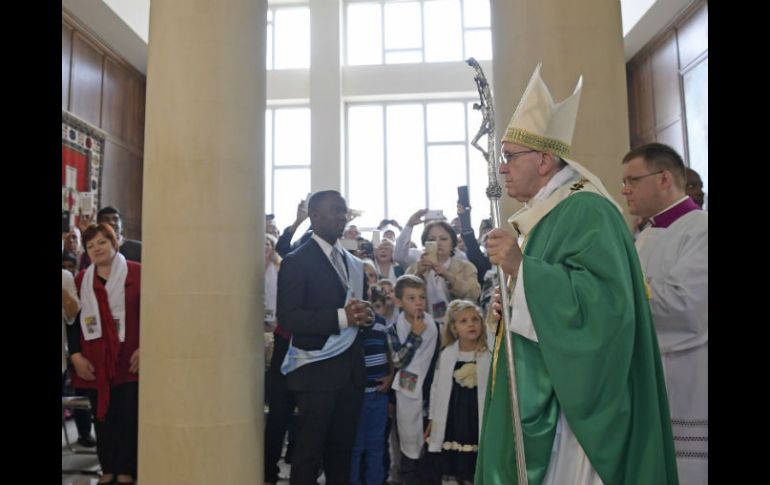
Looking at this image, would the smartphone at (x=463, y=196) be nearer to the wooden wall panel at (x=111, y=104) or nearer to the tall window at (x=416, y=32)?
the wooden wall panel at (x=111, y=104)

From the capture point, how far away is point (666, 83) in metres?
9.49

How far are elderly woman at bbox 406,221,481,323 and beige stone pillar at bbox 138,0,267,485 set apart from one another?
4.51ft

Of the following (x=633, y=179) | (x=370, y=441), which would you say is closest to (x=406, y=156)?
(x=370, y=441)

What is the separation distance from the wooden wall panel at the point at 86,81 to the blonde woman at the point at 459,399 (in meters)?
6.79

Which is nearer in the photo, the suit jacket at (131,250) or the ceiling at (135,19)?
the suit jacket at (131,250)

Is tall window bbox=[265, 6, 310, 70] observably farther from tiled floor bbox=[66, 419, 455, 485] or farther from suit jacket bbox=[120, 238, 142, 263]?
tiled floor bbox=[66, 419, 455, 485]

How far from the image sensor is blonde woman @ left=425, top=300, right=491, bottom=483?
151 inches

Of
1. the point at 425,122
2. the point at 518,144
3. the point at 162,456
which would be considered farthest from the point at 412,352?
the point at 425,122

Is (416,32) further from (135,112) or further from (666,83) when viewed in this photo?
(135,112)

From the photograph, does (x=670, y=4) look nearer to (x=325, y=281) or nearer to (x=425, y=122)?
(x=425, y=122)

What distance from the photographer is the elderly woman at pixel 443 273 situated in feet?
14.8

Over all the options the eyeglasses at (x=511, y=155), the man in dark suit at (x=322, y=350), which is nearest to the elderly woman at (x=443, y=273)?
the man in dark suit at (x=322, y=350)

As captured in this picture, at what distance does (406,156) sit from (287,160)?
228 cm
